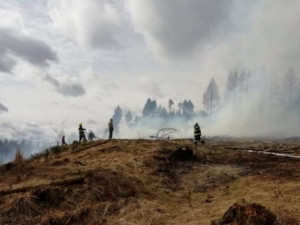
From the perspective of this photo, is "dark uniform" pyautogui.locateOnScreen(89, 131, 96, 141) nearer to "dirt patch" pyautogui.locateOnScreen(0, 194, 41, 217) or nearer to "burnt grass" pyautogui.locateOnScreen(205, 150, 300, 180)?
"burnt grass" pyautogui.locateOnScreen(205, 150, 300, 180)

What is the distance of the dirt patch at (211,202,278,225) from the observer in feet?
31.5

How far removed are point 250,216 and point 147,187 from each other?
7967mm

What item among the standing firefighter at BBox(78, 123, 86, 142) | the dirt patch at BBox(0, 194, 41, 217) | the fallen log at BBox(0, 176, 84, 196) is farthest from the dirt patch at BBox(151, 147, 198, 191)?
the standing firefighter at BBox(78, 123, 86, 142)

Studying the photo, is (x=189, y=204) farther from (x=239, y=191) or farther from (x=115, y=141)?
(x=115, y=141)

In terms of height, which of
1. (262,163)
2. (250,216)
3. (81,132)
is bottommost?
(250,216)

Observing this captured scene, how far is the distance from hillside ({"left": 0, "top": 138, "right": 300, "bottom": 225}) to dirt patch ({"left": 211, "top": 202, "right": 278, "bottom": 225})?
0.64m

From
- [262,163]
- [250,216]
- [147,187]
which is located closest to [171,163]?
[147,187]

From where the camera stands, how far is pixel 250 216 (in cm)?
966

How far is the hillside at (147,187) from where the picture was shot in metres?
12.7

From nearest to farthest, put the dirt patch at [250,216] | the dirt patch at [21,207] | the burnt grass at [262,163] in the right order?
the dirt patch at [250,216] → the dirt patch at [21,207] → the burnt grass at [262,163]

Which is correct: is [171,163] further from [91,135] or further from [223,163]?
[91,135]

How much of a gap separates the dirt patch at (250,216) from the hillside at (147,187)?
0.64 meters

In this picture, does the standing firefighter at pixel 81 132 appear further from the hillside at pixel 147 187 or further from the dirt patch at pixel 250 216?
the dirt patch at pixel 250 216

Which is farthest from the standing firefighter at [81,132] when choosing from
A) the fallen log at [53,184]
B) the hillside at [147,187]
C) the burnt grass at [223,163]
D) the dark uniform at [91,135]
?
the fallen log at [53,184]
